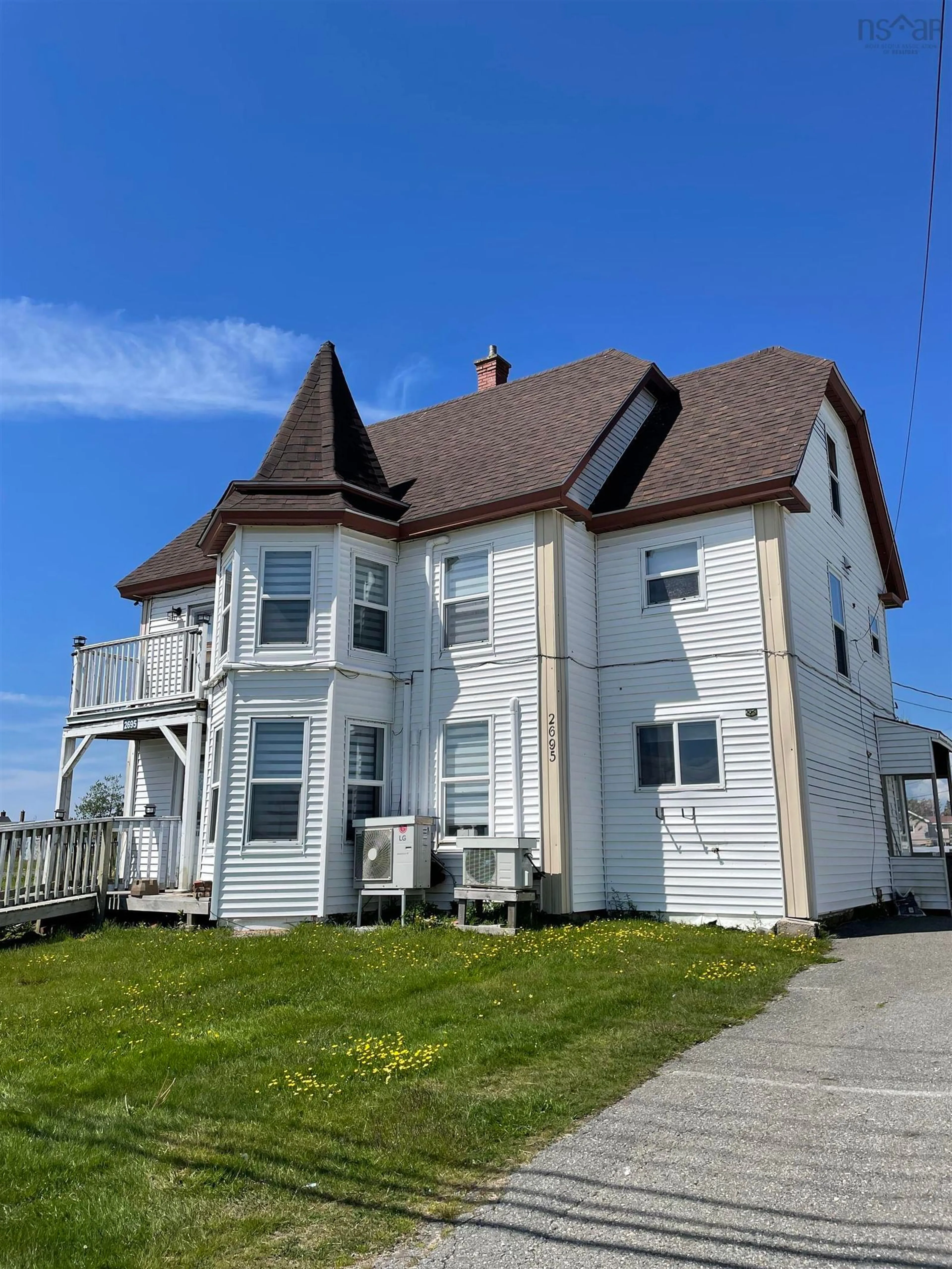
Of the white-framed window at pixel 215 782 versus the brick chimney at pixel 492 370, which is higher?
the brick chimney at pixel 492 370

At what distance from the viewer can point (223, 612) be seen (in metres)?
15.7

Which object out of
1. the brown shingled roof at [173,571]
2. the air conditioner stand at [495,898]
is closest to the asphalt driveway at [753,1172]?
the air conditioner stand at [495,898]

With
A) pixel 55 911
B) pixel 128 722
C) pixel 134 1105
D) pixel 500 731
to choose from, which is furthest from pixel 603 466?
pixel 134 1105

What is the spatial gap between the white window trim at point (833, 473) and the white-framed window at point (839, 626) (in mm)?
1266

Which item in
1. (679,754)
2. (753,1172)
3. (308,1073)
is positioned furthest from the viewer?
(679,754)

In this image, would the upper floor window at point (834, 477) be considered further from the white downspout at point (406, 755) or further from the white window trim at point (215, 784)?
the white window trim at point (215, 784)

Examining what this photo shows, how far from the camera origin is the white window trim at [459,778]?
14.0 meters

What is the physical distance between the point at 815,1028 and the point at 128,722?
44.1 feet

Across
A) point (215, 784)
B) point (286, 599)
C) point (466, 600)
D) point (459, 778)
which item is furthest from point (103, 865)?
point (466, 600)

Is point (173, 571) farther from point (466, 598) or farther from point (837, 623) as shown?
point (837, 623)

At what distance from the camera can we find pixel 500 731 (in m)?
14.2

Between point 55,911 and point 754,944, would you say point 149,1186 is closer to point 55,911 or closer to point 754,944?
point 754,944

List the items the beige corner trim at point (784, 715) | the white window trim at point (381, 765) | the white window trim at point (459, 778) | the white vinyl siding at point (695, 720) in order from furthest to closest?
the white window trim at point (381, 765) → the white window trim at point (459, 778) → the white vinyl siding at point (695, 720) → the beige corner trim at point (784, 715)

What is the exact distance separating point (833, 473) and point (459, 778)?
8.68 meters
